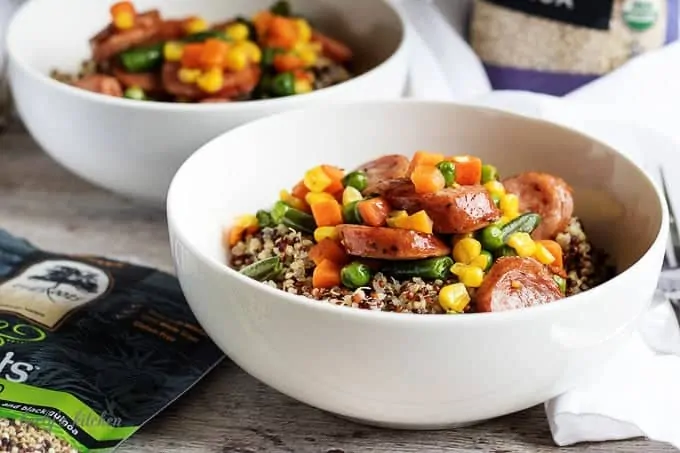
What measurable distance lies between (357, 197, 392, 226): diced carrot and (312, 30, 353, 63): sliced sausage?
705 mm

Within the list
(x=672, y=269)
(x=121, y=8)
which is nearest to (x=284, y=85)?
(x=121, y=8)

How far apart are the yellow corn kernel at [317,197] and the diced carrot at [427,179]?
125 millimetres

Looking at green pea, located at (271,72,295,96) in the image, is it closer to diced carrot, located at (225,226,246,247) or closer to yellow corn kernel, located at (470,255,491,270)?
diced carrot, located at (225,226,246,247)

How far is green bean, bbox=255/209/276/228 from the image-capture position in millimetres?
1353

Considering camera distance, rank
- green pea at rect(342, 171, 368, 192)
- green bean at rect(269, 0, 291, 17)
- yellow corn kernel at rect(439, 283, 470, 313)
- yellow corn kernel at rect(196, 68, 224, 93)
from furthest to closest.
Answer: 1. green bean at rect(269, 0, 291, 17)
2. yellow corn kernel at rect(196, 68, 224, 93)
3. green pea at rect(342, 171, 368, 192)
4. yellow corn kernel at rect(439, 283, 470, 313)

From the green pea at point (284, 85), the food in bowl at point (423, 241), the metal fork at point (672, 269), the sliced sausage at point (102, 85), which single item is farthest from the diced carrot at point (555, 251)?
the sliced sausage at point (102, 85)

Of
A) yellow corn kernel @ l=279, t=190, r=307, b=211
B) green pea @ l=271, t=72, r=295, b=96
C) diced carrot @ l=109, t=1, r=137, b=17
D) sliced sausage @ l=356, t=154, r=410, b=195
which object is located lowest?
green pea @ l=271, t=72, r=295, b=96

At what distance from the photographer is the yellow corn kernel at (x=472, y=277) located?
1148 mm

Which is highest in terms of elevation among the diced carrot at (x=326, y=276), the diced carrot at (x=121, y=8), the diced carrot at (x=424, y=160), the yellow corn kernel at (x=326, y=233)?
the diced carrot at (x=424, y=160)

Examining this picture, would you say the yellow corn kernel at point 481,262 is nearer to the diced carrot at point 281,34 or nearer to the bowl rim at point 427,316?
the bowl rim at point 427,316

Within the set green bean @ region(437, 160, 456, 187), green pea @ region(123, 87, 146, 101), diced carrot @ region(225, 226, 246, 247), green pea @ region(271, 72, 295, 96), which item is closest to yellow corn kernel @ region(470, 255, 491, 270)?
green bean @ region(437, 160, 456, 187)

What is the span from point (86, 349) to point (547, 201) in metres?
0.61

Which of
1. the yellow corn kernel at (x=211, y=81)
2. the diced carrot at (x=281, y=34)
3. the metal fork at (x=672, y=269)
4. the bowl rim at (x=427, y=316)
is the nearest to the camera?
the bowl rim at (x=427, y=316)

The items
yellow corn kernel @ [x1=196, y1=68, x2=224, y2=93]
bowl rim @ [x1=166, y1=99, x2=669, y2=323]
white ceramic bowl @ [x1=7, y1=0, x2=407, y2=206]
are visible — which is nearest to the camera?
bowl rim @ [x1=166, y1=99, x2=669, y2=323]
